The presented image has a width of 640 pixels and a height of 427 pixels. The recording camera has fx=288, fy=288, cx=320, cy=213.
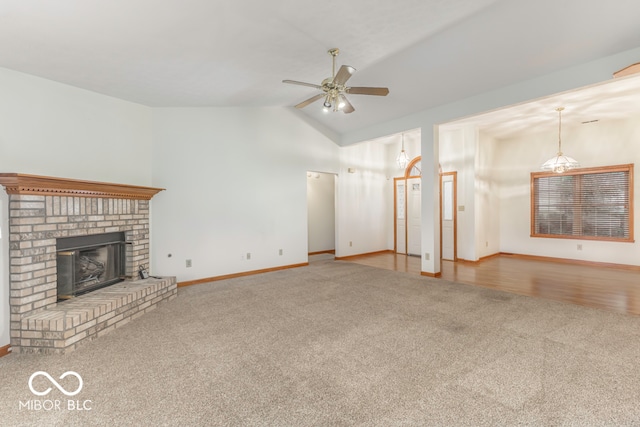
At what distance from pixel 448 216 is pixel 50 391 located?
7.21 meters

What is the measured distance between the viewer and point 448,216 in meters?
7.04

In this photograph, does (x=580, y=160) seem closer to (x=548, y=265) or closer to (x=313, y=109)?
(x=548, y=265)

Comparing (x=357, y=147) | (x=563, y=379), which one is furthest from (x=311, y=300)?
(x=357, y=147)

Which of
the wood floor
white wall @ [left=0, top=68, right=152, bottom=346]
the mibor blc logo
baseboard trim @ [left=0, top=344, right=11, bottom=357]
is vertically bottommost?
the mibor blc logo

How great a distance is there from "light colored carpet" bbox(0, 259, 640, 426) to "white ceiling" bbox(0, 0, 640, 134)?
2827mm

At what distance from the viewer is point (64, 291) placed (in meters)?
3.25

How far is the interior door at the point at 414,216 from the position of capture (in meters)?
7.53

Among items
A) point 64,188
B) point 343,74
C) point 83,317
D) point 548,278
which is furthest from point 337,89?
point 548,278

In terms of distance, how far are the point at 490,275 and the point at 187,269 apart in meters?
5.46

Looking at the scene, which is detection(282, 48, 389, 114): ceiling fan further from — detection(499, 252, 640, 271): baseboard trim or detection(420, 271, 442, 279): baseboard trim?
detection(499, 252, 640, 271): baseboard trim

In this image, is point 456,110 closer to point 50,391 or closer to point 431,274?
point 431,274

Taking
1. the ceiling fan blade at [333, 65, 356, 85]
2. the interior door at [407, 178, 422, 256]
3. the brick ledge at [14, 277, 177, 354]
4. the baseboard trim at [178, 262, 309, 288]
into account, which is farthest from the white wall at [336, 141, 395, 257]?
the brick ledge at [14, 277, 177, 354]

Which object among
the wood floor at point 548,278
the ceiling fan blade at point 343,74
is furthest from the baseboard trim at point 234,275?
the ceiling fan blade at point 343,74

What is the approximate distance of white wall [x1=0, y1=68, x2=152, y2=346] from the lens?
2.89 metres
